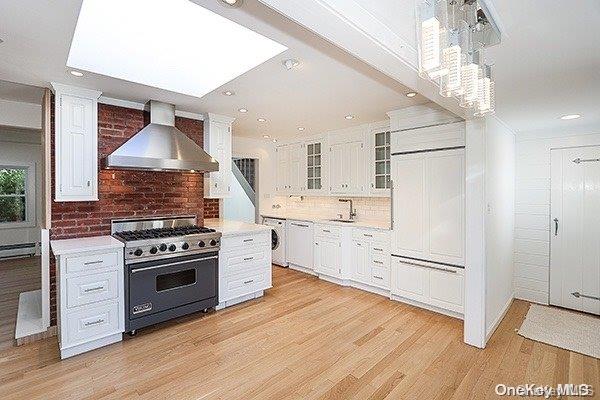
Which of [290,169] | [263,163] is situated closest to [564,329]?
[290,169]

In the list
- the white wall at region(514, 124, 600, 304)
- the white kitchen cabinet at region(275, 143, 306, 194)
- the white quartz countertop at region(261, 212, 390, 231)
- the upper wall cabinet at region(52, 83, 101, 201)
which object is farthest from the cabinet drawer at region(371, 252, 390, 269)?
the upper wall cabinet at region(52, 83, 101, 201)

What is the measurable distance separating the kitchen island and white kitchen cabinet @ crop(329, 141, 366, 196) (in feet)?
4.98

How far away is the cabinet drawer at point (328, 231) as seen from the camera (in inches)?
172

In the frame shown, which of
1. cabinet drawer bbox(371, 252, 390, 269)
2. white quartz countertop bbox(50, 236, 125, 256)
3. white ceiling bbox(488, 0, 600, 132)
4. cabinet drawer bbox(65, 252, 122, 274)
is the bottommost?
cabinet drawer bbox(371, 252, 390, 269)

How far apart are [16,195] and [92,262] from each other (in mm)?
5246

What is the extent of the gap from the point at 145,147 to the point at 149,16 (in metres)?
1.26

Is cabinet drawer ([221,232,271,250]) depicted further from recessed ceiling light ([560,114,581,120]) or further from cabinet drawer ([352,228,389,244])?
recessed ceiling light ([560,114,581,120])

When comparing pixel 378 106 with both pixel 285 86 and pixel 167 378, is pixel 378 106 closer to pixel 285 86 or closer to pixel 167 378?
pixel 285 86

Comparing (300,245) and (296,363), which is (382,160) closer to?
(300,245)

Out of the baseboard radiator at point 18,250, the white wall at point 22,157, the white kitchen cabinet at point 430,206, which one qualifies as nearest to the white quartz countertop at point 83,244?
the white kitchen cabinet at point 430,206

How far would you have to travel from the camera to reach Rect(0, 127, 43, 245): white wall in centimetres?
567

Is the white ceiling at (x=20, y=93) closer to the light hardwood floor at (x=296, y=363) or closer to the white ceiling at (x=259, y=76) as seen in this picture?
the white ceiling at (x=259, y=76)

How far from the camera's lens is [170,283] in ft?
10.1

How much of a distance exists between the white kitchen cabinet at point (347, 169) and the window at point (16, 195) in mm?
6144
